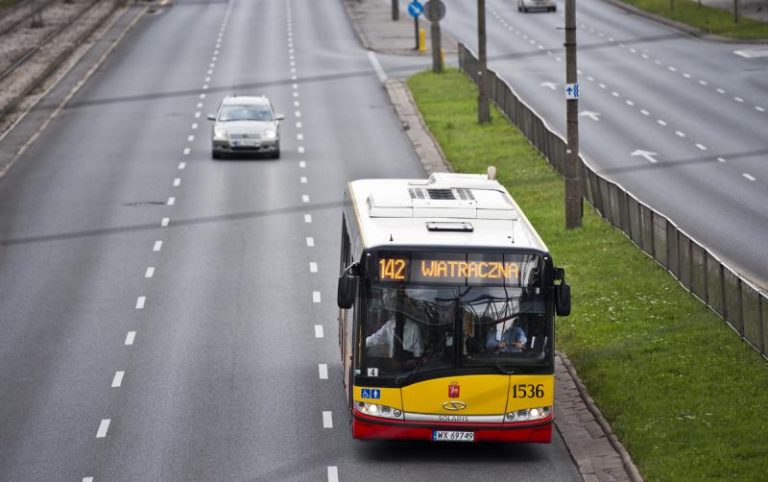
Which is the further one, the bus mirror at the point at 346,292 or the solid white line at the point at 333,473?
the solid white line at the point at 333,473

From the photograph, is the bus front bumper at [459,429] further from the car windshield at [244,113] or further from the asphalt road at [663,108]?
the car windshield at [244,113]

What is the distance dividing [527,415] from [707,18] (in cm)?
6590

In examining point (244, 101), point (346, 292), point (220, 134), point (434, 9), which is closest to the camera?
point (346, 292)

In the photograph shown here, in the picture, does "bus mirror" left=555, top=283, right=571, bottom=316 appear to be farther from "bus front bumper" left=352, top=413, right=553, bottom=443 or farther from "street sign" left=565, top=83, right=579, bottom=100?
"street sign" left=565, top=83, right=579, bottom=100

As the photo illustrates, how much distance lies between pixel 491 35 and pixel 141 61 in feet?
62.4

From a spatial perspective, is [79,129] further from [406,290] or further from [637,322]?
[406,290]

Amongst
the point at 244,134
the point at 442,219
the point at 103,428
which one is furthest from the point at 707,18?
the point at 103,428

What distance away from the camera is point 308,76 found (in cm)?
6688

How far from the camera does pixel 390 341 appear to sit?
19.2 m

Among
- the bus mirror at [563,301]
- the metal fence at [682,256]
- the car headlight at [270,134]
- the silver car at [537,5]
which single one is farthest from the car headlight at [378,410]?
the silver car at [537,5]

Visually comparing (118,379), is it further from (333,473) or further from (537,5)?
(537,5)

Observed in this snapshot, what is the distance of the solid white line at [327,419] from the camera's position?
70.8 feet

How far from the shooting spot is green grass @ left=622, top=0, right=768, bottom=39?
7606cm

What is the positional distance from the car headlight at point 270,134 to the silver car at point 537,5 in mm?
45082
